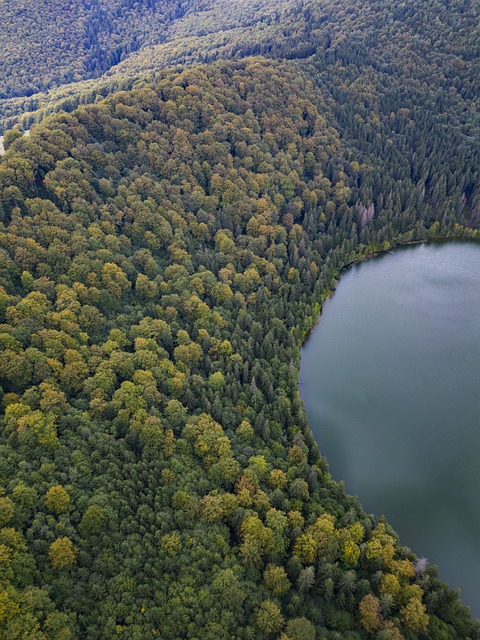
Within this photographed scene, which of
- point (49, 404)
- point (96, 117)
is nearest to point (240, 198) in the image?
point (96, 117)

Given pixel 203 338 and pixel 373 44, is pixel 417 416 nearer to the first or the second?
pixel 203 338

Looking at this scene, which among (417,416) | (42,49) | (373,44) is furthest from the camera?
(42,49)

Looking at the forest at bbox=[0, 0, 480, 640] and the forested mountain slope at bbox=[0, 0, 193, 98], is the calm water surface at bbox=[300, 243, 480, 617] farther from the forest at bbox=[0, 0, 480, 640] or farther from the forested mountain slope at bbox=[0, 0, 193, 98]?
the forested mountain slope at bbox=[0, 0, 193, 98]

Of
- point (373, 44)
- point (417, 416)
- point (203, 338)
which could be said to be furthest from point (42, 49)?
point (417, 416)

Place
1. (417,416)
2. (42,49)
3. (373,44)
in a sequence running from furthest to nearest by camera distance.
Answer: (42,49) → (373,44) → (417,416)

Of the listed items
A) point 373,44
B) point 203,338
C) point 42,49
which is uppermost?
point 373,44

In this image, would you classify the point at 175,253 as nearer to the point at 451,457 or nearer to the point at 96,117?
the point at 96,117
